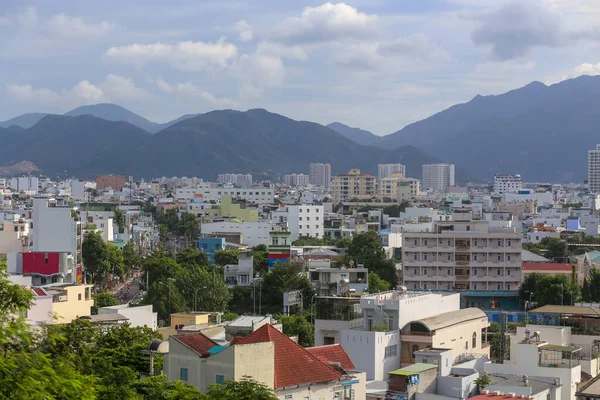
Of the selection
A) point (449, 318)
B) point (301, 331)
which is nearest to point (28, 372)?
point (449, 318)

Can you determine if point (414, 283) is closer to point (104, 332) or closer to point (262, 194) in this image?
point (104, 332)

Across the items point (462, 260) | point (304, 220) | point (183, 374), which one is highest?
point (304, 220)

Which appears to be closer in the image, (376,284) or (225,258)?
(376,284)

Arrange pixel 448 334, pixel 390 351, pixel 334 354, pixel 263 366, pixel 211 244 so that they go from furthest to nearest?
pixel 211 244
pixel 448 334
pixel 390 351
pixel 334 354
pixel 263 366

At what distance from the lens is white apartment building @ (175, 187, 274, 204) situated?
5566 inches

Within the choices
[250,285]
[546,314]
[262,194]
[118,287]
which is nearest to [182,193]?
[262,194]

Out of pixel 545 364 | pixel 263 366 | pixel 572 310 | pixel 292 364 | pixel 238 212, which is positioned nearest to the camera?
pixel 263 366

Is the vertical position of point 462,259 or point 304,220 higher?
point 304,220

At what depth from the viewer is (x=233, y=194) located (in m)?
143

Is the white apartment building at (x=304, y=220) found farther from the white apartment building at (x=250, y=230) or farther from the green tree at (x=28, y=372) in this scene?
the green tree at (x=28, y=372)

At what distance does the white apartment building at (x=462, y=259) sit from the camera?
166ft

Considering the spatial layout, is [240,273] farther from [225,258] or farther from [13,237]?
[13,237]

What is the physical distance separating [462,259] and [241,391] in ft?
121

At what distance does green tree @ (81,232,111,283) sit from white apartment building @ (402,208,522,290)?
16.7 m
